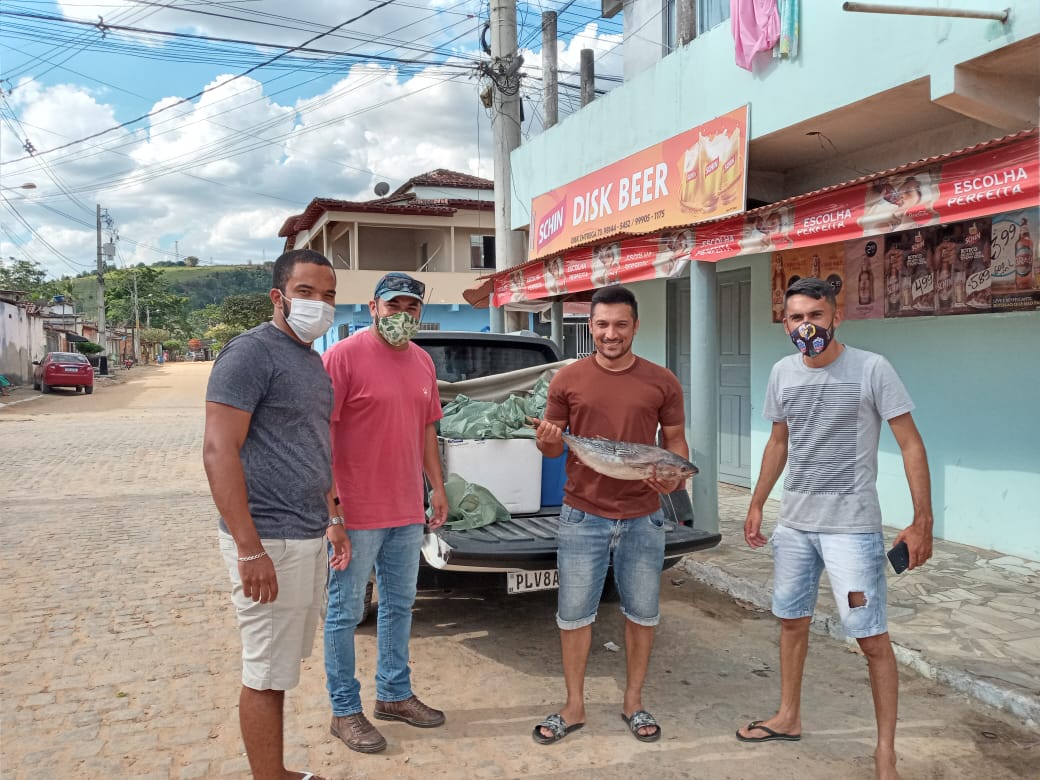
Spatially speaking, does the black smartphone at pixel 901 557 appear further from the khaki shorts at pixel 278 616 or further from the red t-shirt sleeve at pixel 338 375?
the red t-shirt sleeve at pixel 338 375

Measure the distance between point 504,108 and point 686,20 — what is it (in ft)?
8.71

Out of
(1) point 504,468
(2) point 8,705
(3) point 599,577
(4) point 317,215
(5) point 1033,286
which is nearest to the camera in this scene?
(3) point 599,577

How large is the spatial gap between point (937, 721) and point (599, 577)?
1764 millimetres

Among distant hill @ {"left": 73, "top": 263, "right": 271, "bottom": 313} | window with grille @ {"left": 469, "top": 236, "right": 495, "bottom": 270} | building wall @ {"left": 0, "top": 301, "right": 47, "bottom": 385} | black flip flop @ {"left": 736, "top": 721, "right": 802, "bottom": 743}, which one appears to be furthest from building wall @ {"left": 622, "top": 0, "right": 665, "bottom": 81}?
distant hill @ {"left": 73, "top": 263, "right": 271, "bottom": 313}

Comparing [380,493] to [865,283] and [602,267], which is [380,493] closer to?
[602,267]

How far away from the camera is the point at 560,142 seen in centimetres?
1141

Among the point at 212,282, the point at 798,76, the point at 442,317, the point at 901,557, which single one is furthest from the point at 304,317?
the point at 212,282

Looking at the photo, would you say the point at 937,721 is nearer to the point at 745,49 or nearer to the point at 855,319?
the point at 855,319

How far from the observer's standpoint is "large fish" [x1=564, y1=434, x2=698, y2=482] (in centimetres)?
323

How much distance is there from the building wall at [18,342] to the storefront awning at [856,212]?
96.1 ft

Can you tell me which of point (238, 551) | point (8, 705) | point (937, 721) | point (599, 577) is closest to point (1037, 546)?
point (937, 721)

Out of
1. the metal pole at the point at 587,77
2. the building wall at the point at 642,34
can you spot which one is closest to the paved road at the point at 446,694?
the building wall at the point at 642,34

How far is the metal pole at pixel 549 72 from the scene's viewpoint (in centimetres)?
1150

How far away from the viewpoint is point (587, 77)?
458 inches
